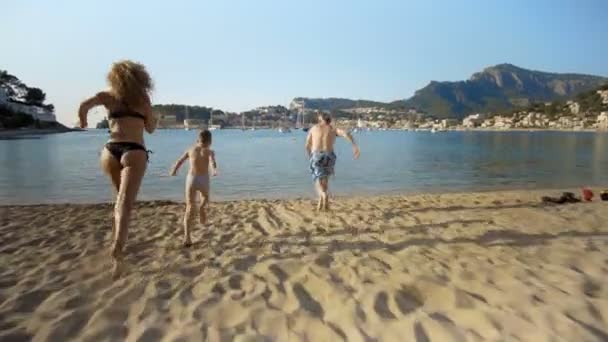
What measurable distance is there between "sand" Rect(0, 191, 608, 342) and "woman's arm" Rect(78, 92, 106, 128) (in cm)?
143

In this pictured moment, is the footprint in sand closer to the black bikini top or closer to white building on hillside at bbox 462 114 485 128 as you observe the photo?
the black bikini top

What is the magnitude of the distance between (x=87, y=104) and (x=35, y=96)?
145 meters

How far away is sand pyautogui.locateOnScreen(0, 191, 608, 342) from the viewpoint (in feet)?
10.0

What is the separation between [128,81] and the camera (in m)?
4.12

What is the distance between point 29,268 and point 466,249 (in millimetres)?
4556

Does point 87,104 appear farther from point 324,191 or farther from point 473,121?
point 473,121

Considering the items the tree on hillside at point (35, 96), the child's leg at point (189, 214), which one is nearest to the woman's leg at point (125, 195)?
the child's leg at point (189, 214)

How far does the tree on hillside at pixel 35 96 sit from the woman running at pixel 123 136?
144103 millimetres

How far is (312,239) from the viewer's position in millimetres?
5648

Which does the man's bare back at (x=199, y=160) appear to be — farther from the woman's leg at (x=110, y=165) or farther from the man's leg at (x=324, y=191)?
the man's leg at (x=324, y=191)

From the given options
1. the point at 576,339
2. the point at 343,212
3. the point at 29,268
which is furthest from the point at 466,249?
the point at 29,268

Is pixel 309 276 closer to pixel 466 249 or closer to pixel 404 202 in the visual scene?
pixel 466 249

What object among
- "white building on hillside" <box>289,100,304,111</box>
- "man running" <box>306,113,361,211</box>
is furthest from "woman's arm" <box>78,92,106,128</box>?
"white building on hillside" <box>289,100,304,111</box>

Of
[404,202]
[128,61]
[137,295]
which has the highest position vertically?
[128,61]
